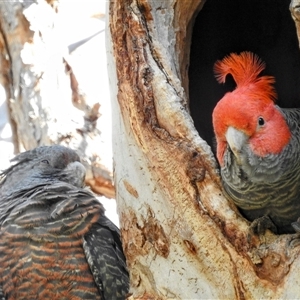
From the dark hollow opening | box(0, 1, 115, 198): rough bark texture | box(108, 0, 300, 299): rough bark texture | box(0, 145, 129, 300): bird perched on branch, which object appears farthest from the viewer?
box(0, 1, 115, 198): rough bark texture

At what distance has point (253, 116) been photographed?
6.51 feet

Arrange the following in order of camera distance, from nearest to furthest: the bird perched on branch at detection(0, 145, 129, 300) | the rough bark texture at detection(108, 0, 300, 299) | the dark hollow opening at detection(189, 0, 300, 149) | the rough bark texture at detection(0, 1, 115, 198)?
the rough bark texture at detection(108, 0, 300, 299), the bird perched on branch at detection(0, 145, 129, 300), the dark hollow opening at detection(189, 0, 300, 149), the rough bark texture at detection(0, 1, 115, 198)

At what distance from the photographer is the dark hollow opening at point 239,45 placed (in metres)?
2.83

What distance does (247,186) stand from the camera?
205 centimetres

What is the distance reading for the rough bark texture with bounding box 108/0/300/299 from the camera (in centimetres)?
197

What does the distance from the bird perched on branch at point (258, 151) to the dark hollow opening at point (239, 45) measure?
697mm

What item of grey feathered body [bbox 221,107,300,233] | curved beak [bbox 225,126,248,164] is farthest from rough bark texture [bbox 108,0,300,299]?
curved beak [bbox 225,126,248,164]

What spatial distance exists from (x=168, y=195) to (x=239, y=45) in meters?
1.14

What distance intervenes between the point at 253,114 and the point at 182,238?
53cm

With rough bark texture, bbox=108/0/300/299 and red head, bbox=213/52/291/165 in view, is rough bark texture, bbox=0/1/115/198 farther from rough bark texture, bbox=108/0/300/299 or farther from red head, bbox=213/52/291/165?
red head, bbox=213/52/291/165

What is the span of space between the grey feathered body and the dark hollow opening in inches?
28.7

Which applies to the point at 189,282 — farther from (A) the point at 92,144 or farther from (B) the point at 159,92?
(A) the point at 92,144

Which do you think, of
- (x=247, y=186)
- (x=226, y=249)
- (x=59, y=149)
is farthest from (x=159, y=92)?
(x=59, y=149)

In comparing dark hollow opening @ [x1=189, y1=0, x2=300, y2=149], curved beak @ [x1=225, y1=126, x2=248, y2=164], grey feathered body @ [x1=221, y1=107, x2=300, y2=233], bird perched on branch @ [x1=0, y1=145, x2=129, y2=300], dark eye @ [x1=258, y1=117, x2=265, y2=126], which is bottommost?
bird perched on branch @ [x1=0, y1=145, x2=129, y2=300]
